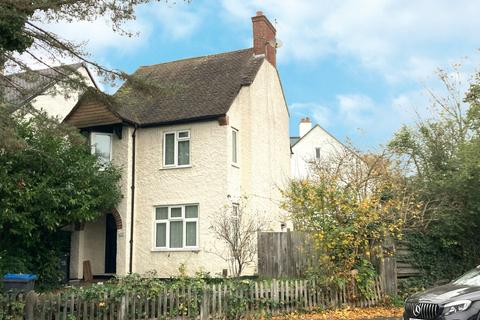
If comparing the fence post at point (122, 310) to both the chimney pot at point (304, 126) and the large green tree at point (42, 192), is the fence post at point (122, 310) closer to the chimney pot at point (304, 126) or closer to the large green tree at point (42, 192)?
the large green tree at point (42, 192)

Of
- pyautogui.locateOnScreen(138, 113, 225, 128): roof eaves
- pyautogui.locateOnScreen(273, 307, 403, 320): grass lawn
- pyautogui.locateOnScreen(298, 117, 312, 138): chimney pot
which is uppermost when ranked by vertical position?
pyautogui.locateOnScreen(298, 117, 312, 138): chimney pot

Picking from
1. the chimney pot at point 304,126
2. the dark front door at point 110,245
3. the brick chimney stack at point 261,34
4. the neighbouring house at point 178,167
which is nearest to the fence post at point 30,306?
the neighbouring house at point 178,167

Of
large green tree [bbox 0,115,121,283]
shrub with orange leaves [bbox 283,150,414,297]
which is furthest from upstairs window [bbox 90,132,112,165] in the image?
shrub with orange leaves [bbox 283,150,414,297]

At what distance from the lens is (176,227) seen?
21.1 m

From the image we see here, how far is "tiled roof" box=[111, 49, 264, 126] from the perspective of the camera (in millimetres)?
21156

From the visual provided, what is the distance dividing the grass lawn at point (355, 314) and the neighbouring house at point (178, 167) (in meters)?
7.34

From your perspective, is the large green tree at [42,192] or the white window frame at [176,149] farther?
the white window frame at [176,149]

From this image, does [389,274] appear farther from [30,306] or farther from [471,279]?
[30,306]

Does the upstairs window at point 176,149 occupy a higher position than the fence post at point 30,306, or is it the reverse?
the upstairs window at point 176,149

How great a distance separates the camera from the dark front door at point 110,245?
22609 millimetres

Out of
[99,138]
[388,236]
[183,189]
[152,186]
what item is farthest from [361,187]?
[99,138]

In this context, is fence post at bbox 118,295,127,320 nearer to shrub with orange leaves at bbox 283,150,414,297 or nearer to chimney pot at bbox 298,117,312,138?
shrub with orange leaves at bbox 283,150,414,297

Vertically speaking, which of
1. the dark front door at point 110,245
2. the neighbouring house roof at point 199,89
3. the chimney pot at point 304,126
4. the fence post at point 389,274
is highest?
the chimney pot at point 304,126

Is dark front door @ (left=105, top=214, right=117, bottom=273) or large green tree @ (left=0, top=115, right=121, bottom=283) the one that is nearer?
large green tree @ (left=0, top=115, right=121, bottom=283)
